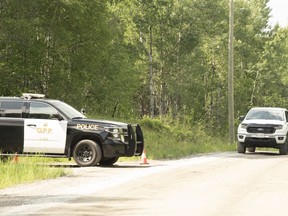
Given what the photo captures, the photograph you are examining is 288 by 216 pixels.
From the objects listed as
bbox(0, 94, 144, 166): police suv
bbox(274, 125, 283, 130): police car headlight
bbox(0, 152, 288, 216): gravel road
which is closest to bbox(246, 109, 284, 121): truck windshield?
bbox(274, 125, 283, 130): police car headlight

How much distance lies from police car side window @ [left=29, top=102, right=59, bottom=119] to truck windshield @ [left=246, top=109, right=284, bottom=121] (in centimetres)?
1188

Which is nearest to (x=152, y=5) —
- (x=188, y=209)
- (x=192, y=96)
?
(x=192, y=96)

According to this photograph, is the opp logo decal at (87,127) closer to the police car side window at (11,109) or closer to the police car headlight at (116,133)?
the police car headlight at (116,133)

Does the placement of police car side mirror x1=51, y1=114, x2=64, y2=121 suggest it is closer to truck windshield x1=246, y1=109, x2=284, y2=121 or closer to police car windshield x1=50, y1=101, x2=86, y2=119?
police car windshield x1=50, y1=101, x2=86, y2=119

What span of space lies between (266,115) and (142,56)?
27.4 m

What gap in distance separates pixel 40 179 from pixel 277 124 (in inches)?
559

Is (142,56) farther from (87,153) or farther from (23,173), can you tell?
(23,173)

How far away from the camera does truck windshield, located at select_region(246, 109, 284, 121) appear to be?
26.5 meters

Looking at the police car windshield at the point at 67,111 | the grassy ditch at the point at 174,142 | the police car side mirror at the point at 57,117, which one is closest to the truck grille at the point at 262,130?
the grassy ditch at the point at 174,142

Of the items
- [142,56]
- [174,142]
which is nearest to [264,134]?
[174,142]

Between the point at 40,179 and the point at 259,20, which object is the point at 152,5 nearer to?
the point at 259,20

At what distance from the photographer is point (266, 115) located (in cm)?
2684

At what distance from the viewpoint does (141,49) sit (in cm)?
5150

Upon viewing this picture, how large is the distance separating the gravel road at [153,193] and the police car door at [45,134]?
1032mm
